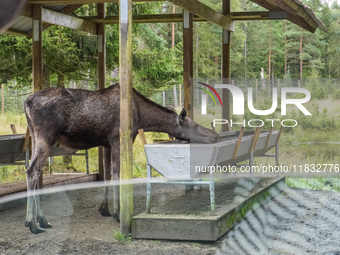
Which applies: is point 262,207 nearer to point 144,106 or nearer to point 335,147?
point 144,106

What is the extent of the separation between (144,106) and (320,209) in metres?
3.21

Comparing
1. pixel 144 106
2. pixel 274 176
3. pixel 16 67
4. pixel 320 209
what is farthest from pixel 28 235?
pixel 16 67

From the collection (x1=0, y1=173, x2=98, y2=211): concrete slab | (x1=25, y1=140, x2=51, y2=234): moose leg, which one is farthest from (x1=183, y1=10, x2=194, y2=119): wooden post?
(x1=0, y1=173, x2=98, y2=211): concrete slab

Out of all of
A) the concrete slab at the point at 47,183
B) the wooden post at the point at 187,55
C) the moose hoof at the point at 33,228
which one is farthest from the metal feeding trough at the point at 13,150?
the wooden post at the point at 187,55

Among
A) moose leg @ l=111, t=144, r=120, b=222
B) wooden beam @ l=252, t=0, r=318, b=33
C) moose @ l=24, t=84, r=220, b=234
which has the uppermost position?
wooden beam @ l=252, t=0, r=318, b=33

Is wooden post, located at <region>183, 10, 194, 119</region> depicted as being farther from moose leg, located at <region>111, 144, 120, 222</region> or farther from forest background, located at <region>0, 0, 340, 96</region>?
forest background, located at <region>0, 0, 340, 96</region>

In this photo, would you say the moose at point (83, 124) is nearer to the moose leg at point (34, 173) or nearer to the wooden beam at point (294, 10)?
the moose leg at point (34, 173)

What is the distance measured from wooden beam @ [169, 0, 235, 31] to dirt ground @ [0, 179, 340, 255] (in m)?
2.70

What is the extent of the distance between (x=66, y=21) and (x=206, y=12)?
7.53ft

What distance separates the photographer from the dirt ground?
5.72 meters

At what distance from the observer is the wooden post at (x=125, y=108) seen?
5.96m

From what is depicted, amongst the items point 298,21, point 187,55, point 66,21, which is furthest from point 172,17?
point 298,21

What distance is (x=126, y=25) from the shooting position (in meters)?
5.95

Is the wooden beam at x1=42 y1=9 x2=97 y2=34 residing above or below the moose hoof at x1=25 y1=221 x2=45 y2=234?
above
